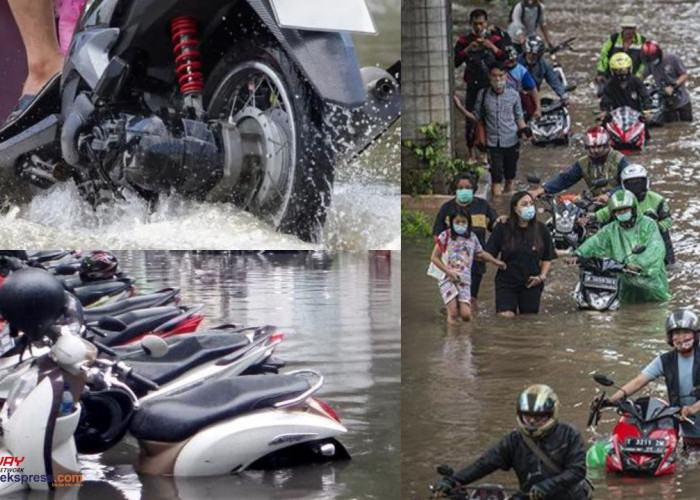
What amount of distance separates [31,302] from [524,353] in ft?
13.9

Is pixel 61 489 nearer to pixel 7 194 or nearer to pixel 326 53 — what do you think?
pixel 7 194

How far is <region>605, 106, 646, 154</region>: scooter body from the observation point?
667 inches

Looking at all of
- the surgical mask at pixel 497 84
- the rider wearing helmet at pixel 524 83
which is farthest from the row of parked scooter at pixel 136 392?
the rider wearing helmet at pixel 524 83

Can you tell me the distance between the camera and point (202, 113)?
9.48 m

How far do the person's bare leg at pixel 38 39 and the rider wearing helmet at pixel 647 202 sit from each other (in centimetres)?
528

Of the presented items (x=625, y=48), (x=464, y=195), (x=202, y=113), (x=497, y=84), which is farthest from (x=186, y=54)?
(x=625, y=48)

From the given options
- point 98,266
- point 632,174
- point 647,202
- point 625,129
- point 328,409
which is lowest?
point 328,409

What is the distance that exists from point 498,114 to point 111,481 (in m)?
7.54

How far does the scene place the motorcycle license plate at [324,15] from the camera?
8.95 m

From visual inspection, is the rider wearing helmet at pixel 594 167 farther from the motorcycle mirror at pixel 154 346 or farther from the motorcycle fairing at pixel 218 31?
the motorcycle mirror at pixel 154 346

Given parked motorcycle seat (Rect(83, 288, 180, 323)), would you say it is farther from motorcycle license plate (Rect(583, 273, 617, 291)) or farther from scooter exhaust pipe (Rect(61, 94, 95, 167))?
motorcycle license plate (Rect(583, 273, 617, 291))

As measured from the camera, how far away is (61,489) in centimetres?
880

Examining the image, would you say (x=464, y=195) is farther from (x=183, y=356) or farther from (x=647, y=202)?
(x=183, y=356)

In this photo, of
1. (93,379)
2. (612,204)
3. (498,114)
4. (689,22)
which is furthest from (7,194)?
(689,22)
